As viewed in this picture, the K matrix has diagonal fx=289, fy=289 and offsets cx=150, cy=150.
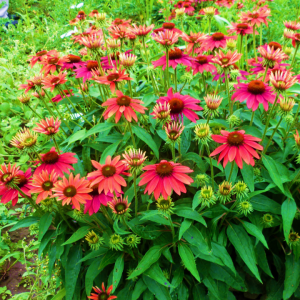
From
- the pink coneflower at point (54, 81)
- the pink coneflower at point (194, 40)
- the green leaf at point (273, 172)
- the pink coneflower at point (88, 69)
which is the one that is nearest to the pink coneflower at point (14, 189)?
→ the pink coneflower at point (54, 81)

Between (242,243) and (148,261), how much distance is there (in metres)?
0.40

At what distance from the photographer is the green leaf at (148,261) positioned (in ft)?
3.62

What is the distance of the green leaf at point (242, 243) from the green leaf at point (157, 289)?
0.34 meters

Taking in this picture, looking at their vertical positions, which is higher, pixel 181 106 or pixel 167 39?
pixel 167 39

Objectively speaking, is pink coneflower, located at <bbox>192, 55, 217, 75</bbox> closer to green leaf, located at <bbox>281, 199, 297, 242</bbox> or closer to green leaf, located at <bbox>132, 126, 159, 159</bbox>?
green leaf, located at <bbox>132, 126, 159, 159</bbox>

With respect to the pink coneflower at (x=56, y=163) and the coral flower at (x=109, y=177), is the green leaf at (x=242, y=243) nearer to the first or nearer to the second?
the coral flower at (x=109, y=177)

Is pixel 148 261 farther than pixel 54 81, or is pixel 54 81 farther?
pixel 54 81

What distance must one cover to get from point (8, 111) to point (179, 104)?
2346 millimetres

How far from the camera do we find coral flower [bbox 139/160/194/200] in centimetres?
102

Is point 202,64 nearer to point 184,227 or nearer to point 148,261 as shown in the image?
point 184,227

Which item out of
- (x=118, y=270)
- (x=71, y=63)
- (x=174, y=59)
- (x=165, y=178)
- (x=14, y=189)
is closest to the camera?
(x=165, y=178)

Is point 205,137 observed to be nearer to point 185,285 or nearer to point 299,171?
point 299,171

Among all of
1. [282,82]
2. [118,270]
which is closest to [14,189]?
[118,270]

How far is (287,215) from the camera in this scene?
1.17 metres
